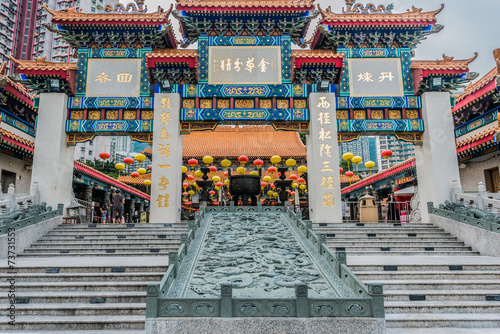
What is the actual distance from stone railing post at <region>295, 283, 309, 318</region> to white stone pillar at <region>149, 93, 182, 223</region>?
26.6 feet

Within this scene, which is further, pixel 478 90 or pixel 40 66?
pixel 478 90

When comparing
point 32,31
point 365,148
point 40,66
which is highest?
point 32,31

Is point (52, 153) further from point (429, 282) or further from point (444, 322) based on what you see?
point (444, 322)

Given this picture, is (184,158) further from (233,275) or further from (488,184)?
(233,275)

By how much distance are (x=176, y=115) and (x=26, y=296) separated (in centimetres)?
799

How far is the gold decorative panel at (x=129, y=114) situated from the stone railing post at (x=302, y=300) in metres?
10.3

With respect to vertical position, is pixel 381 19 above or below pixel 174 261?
above

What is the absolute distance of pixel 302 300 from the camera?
4.41m

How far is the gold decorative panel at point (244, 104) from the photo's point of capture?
1310 cm

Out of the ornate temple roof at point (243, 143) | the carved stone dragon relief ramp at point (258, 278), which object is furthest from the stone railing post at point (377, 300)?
the ornate temple roof at point (243, 143)

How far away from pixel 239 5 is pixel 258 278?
1078 centimetres

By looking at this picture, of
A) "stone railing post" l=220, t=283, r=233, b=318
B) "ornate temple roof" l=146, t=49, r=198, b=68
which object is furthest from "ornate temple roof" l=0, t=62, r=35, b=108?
"stone railing post" l=220, t=283, r=233, b=318

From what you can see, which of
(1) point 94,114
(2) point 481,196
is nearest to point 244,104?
(1) point 94,114

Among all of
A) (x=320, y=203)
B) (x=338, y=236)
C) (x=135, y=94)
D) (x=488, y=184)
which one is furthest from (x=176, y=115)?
(x=488, y=184)
